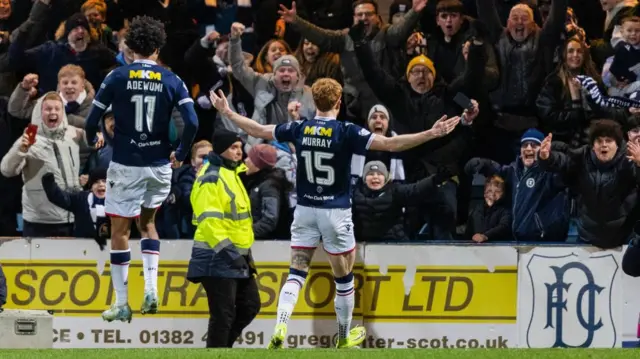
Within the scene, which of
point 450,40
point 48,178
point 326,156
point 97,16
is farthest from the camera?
point 97,16

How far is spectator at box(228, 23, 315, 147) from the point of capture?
16391 mm

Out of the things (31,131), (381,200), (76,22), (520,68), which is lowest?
(381,200)

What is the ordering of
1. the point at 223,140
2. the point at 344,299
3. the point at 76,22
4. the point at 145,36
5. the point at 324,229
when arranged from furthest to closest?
the point at 76,22 < the point at 223,140 < the point at 344,299 < the point at 324,229 < the point at 145,36

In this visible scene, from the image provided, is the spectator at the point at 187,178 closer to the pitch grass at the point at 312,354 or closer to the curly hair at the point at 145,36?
the curly hair at the point at 145,36

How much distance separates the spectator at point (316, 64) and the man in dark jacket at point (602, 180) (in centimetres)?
285

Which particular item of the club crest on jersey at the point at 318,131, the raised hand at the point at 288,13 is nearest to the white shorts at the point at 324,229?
the club crest on jersey at the point at 318,131

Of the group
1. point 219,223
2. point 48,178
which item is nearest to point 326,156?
point 219,223

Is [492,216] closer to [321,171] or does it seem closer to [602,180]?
[602,180]

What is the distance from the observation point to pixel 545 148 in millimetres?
14914

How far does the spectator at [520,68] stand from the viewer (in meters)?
16.3

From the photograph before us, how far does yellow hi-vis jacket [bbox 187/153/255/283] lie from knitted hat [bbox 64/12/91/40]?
11.8ft

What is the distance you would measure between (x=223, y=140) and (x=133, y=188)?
1.42 meters

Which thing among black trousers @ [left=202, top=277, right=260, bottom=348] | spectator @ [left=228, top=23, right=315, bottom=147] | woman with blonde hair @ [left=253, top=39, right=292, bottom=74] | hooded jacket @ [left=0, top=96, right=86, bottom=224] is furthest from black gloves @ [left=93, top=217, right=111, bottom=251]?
woman with blonde hair @ [left=253, top=39, right=292, bottom=74]

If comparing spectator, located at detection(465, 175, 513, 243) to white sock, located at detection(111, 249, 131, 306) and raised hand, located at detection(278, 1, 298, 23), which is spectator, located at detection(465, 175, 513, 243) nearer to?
raised hand, located at detection(278, 1, 298, 23)
